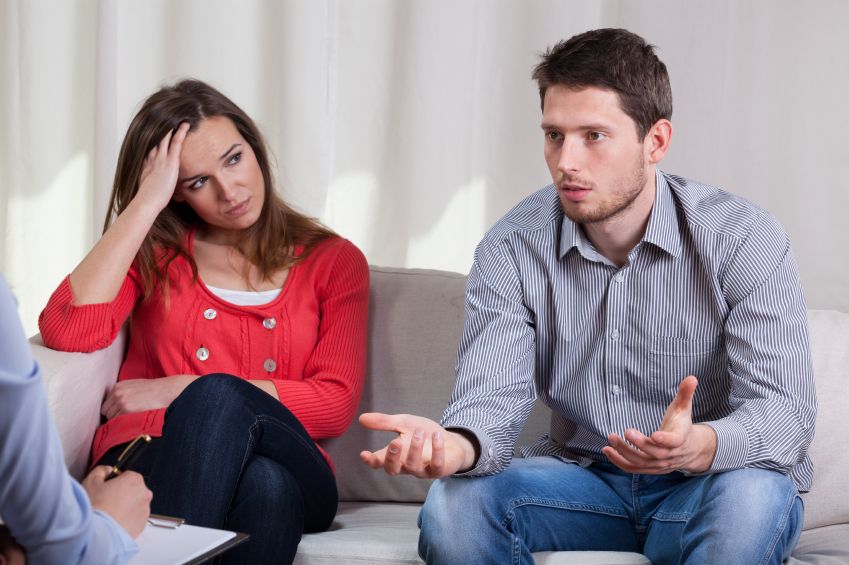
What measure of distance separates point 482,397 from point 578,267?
311 mm

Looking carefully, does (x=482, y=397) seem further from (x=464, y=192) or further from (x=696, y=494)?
(x=464, y=192)

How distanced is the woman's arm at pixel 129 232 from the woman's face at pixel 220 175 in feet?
0.11

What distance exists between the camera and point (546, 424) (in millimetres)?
2133

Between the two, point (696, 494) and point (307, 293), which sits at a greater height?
point (307, 293)

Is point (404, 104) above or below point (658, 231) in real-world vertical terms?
above

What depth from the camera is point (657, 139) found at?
70.6 inches

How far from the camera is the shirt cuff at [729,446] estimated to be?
1.52 meters

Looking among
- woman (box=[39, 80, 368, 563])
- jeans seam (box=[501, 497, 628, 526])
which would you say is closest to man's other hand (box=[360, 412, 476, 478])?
jeans seam (box=[501, 497, 628, 526])

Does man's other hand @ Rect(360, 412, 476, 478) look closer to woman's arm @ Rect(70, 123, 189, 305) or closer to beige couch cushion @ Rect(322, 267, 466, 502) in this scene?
beige couch cushion @ Rect(322, 267, 466, 502)

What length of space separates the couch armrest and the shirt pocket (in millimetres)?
1031

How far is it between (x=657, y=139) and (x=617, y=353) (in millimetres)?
381

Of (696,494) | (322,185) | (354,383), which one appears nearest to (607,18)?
(322,185)

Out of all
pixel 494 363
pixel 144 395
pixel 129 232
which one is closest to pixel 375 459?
pixel 494 363

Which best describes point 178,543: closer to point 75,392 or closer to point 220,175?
point 75,392
